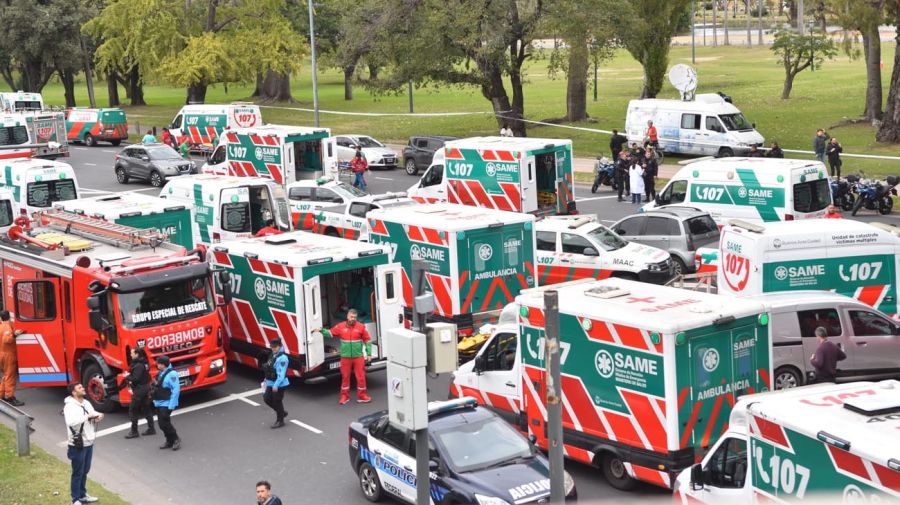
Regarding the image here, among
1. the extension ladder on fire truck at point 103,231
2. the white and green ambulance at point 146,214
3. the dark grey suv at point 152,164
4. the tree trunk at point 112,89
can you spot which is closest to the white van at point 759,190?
the white and green ambulance at point 146,214

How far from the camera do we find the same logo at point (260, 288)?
19.6 meters

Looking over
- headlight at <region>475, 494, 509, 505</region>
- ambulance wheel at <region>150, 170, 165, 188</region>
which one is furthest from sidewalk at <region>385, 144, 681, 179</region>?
headlight at <region>475, 494, 509, 505</region>

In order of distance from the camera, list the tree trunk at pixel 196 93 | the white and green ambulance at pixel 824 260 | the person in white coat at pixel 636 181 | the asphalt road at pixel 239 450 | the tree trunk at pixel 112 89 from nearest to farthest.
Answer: the asphalt road at pixel 239 450 < the white and green ambulance at pixel 824 260 < the person in white coat at pixel 636 181 < the tree trunk at pixel 196 93 < the tree trunk at pixel 112 89

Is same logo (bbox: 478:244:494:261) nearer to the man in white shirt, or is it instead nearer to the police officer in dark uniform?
the police officer in dark uniform

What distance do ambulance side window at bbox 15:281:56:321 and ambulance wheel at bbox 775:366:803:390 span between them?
11.3m

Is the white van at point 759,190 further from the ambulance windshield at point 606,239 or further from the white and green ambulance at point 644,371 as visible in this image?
the white and green ambulance at point 644,371

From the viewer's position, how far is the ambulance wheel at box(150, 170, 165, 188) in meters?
43.9

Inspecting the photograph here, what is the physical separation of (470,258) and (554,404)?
32.3 feet

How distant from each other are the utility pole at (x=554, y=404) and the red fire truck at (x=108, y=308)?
8408 millimetres

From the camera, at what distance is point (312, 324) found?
18.9 meters

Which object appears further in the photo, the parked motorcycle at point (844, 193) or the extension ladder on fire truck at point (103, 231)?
the parked motorcycle at point (844, 193)

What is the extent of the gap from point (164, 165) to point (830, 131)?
25.9 meters

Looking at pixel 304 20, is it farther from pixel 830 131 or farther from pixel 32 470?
pixel 32 470

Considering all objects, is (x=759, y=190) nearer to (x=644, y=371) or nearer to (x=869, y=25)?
(x=644, y=371)
